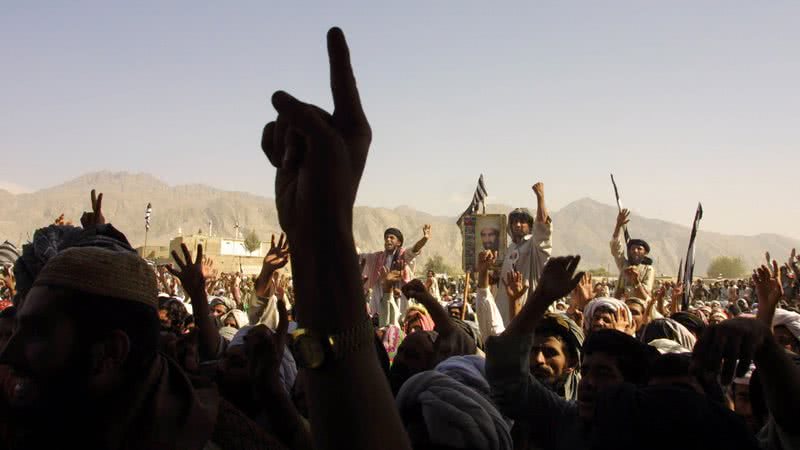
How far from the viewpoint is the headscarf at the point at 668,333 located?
15.5 feet

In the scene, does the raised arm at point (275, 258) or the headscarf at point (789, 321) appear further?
the headscarf at point (789, 321)

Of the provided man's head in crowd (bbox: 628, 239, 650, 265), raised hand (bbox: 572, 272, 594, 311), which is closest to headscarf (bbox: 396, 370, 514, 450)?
raised hand (bbox: 572, 272, 594, 311)

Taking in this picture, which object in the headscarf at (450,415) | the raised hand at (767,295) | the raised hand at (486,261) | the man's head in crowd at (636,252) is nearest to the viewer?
the headscarf at (450,415)

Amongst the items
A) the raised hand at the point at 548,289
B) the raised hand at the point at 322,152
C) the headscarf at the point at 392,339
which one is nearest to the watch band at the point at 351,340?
the raised hand at the point at 322,152

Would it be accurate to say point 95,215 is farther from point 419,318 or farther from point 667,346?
point 667,346

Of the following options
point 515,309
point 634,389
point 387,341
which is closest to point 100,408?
point 634,389

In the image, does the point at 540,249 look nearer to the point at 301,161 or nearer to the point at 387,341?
the point at 387,341

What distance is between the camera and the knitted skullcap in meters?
1.63

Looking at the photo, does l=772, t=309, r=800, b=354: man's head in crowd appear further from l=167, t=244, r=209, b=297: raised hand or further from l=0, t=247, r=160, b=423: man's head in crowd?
l=0, t=247, r=160, b=423: man's head in crowd

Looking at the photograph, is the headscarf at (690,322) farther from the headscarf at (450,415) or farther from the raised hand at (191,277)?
the raised hand at (191,277)

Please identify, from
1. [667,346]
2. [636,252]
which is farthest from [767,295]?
[636,252]

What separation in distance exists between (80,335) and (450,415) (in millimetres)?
1286

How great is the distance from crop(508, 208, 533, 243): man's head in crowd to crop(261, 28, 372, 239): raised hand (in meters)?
6.91

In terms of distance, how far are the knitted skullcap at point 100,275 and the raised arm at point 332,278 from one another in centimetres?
59
